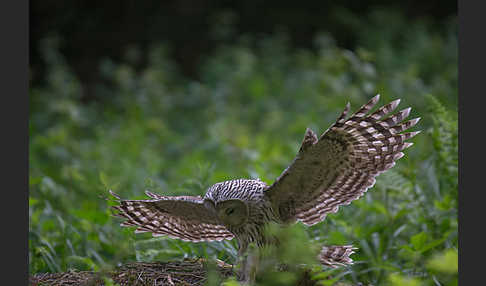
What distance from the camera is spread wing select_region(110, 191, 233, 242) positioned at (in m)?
3.93

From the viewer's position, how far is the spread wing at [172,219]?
155 inches

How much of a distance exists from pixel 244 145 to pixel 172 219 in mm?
3841

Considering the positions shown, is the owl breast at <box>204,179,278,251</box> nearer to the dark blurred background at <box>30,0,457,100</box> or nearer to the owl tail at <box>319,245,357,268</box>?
the owl tail at <box>319,245,357,268</box>

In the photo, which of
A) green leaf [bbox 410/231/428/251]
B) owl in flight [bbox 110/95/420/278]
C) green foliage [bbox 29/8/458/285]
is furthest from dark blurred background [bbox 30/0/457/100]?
owl in flight [bbox 110/95/420/278]

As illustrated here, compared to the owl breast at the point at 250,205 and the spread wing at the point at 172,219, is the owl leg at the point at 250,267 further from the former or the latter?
the spread wing at the point at 172,219

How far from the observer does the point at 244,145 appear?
7855 mm

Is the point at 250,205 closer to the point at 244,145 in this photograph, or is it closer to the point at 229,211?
the point at 229,211

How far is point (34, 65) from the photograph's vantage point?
1191 cm

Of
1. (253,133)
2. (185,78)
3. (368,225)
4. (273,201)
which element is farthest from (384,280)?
(185,78)

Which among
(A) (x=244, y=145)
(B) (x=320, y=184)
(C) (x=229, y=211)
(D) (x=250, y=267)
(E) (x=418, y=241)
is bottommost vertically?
(D) (x=250, y=267)

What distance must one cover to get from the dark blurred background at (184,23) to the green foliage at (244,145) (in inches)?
15.7

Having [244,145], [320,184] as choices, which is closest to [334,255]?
[320,184]

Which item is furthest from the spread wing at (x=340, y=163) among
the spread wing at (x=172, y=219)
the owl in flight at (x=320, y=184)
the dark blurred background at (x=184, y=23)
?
the dark blurred background at (x=184, y=23)

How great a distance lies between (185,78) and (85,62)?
1.98 metres
